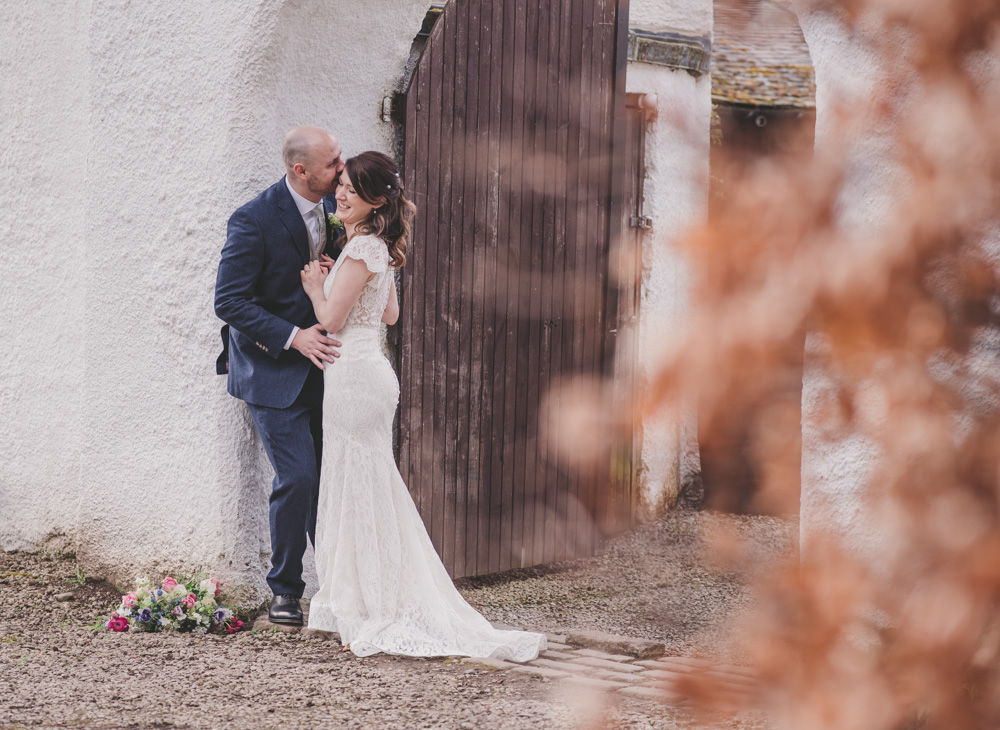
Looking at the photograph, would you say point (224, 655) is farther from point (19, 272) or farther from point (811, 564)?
point (811, 564)

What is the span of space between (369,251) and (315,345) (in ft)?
1.36

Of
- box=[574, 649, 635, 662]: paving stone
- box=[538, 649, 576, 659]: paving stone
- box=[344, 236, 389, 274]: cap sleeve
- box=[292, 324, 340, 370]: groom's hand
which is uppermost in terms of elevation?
box=[344, 236, 389, 274]: cap sleeve

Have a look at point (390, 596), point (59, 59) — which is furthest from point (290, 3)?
point (390, 596)

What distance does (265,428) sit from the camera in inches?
175

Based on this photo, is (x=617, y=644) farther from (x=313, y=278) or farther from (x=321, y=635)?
(x=313, y=278)

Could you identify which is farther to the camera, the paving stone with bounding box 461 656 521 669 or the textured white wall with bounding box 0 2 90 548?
the textured white wall with bounding box 0 2 90 548

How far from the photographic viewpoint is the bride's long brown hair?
4.28m

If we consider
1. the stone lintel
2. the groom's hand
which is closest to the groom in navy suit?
the groom's hand

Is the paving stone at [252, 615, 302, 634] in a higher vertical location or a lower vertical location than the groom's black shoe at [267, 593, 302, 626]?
lower

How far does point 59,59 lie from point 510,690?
3.64 m

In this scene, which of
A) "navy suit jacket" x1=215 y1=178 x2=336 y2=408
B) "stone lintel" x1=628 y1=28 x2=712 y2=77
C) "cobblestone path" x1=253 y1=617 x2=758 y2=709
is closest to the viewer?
"cobblestone path" x1=253 y1=617 x2=758 y2=709

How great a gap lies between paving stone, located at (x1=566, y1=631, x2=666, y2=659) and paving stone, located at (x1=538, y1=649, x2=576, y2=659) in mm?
142

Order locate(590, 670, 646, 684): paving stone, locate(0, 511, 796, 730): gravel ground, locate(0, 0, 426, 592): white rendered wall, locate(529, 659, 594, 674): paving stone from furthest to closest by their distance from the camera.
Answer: locate(0, 0, 426, 592): white rendered wall → locate(529, 659, 594, 674): paving stone → locate(590, 670, 646, 684): paving stone → locate(0, 511, 796, 730): gravel ground

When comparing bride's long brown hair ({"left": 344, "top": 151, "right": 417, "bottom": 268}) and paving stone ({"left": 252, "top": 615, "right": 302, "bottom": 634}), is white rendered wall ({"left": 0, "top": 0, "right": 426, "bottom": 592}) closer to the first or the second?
paving stone ({"left": 252, "top": 615, "right": 302, "bottom": 634})
